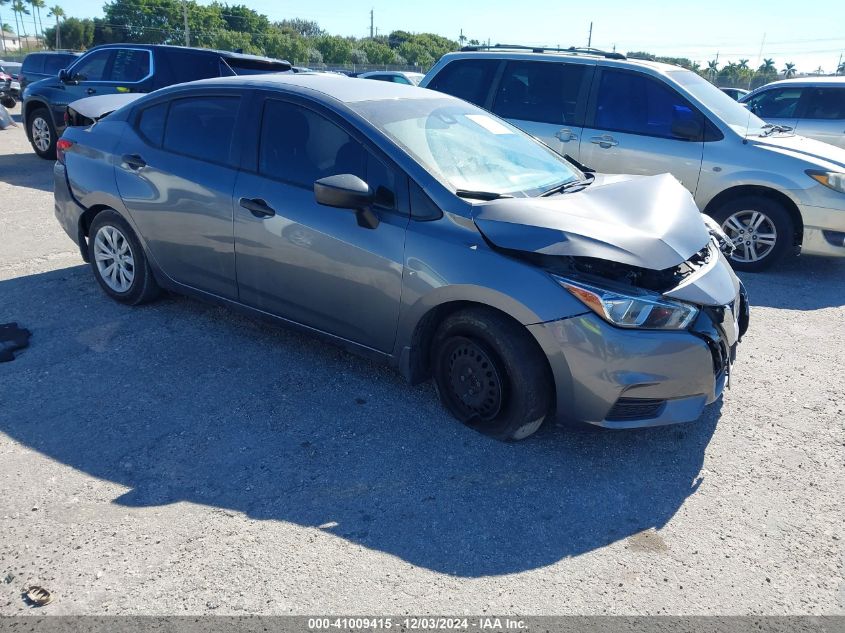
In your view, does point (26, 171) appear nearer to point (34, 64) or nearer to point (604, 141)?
point (34, 64)

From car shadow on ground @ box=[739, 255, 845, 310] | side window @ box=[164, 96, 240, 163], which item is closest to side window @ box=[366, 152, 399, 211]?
side window @ box=[164, 96, 240, 163]

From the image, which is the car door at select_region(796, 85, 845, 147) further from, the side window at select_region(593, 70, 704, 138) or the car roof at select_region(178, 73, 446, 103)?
the car roof at select_region(178, 73, 446, 103)

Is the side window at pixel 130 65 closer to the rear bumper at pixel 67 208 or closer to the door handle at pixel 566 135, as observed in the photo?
the rear bumper at pixel 67 208

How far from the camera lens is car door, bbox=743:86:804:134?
1084 cm

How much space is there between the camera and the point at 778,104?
11070 mm

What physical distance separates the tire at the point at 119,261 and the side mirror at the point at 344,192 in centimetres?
201

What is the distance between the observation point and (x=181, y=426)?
3.65m

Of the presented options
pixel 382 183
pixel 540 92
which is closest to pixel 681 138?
pixel 540 92

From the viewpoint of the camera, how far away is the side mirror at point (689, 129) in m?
6.74

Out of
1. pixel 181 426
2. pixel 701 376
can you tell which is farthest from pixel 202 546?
pixel 701 376

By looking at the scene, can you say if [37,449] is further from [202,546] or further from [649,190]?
[649,190]

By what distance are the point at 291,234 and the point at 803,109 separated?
1002cm

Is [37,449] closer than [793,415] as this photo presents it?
Yes

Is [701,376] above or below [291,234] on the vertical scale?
below
